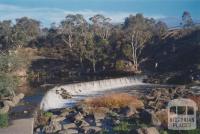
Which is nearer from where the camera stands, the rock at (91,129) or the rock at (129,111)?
the rock at (91,129)

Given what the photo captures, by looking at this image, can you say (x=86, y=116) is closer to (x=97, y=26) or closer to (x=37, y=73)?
(x=37, y=73)

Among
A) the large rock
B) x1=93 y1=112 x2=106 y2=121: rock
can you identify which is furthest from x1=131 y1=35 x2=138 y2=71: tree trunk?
x1=93 y1=112 x2=106 y2=121: rock

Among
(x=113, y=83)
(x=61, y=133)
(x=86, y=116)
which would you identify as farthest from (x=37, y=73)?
(x=61, y=133)

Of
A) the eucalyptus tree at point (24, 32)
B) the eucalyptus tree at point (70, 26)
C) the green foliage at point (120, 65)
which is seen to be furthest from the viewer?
the eucalyptus tree at point (70, 26)

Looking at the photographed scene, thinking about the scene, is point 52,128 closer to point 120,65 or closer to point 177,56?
point 120,65

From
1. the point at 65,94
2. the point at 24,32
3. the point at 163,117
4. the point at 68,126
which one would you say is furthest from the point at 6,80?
the point at 24,32

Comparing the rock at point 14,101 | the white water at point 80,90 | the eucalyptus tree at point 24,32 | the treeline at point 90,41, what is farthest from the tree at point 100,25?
the rock at point 14,101

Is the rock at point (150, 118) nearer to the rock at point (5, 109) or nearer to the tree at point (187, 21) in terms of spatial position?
the rock at point (5, 109)

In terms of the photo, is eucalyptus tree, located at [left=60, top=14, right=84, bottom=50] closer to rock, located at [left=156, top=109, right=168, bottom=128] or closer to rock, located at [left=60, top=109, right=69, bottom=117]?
rock, located at [left=60, top=109, right=69, bottom=117]
